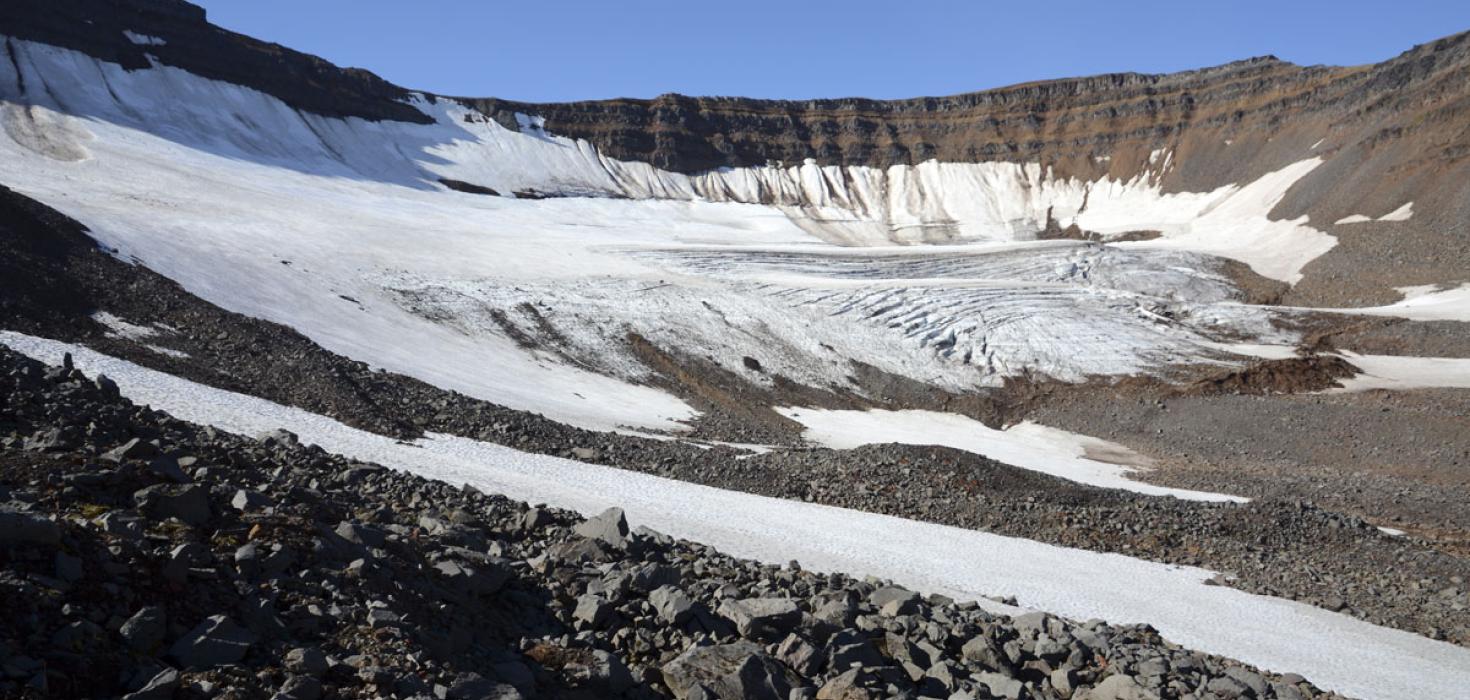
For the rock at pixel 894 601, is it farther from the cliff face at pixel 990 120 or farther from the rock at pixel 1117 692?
the cliff face at pixel 990 120

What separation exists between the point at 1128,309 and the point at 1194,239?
2650 centimetres

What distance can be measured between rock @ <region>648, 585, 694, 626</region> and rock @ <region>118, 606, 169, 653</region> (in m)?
4.09

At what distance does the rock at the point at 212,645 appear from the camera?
5898 millimetres

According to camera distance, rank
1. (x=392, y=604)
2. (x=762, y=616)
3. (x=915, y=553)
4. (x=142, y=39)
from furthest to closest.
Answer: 1. (x=142, y=39)
2. (x=915, y=553)
3. (x=762, y=616)
4. (x=392, y=604)

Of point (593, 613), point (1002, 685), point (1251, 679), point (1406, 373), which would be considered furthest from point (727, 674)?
point (1406, 373)

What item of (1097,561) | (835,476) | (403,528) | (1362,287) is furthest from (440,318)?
(1362,287)

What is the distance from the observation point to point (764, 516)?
59.1 feet

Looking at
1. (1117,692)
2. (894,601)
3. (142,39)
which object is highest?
(142,39)

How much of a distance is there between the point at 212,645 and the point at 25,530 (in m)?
1.40

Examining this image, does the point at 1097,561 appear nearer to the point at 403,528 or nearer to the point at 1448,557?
the point at 1448,557

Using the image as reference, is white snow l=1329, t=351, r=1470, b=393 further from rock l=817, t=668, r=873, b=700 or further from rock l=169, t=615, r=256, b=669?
rock l=169, t=615, r=256, b=669

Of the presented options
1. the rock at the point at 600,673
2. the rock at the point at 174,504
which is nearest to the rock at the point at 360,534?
the rock at the point at 174,504

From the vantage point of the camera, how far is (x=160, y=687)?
5473 mm

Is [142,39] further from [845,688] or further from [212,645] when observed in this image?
[845,688]
